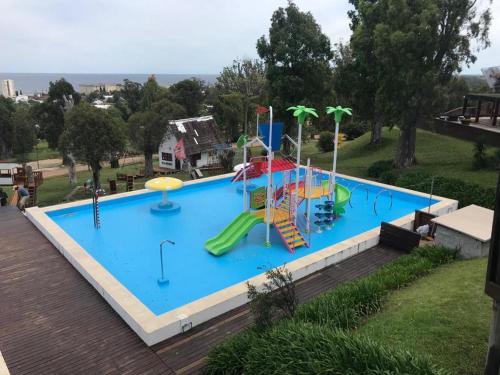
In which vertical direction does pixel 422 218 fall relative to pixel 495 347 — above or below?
below

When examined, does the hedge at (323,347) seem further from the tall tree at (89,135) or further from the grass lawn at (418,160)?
the tall tree at (89,135)

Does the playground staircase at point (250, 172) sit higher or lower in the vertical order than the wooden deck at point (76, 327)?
higher

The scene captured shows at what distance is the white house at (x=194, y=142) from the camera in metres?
35.7

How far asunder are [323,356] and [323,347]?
238 mm

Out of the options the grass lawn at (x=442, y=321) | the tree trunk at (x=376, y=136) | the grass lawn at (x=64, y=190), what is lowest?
the grass lawn at (x=64, y=190)

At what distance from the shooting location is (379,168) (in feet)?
80.1

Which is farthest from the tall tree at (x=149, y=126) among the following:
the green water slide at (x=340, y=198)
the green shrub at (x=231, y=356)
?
the green shrub at (x=231, y=356)

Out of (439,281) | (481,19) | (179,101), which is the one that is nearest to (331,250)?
(439,281)

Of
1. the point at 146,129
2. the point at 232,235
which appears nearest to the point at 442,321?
the point at 232,235

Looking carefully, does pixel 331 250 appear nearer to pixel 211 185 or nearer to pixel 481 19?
pixel 211 185

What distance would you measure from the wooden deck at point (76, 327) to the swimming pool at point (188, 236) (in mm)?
1007

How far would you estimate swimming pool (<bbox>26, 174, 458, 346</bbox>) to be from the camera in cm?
1241

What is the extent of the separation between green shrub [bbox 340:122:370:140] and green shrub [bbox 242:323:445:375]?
1432 inches

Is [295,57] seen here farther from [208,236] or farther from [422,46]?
[208,236]
